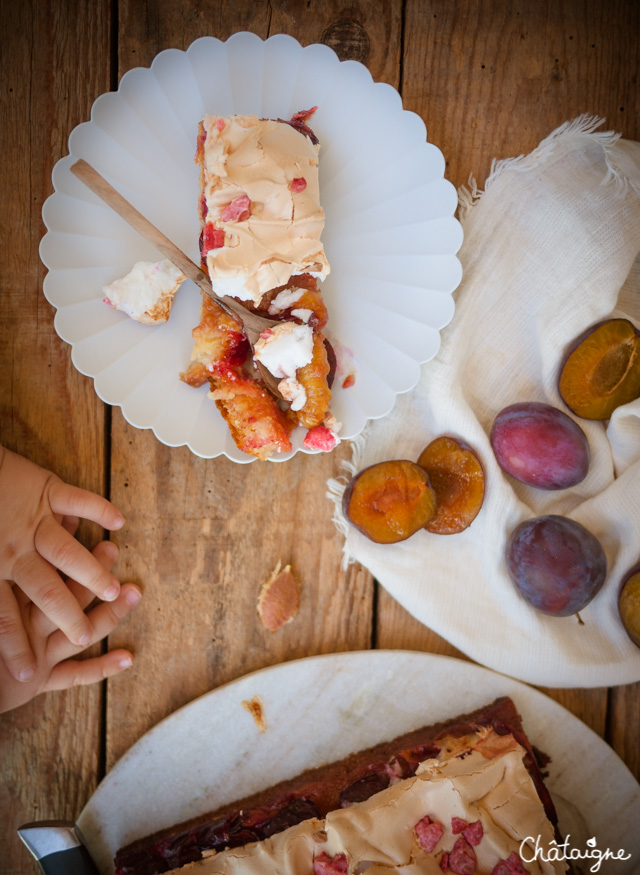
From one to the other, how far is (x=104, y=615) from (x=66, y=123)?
1.41m

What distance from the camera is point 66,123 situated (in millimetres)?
1759

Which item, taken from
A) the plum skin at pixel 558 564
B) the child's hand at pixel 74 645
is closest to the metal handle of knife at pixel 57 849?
the child's hand at pixel 74 645

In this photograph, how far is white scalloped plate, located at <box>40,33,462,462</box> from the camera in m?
1.62

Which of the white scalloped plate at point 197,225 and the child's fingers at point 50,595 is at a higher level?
the white scalloped plate at point 197,225

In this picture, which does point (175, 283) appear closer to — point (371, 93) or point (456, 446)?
point (371, 93)

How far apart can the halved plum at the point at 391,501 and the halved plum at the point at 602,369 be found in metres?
0.49

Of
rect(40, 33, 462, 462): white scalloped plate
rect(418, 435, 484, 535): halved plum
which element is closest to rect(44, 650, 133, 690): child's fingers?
rect(40, 33, 462, 462): white scalloped plate

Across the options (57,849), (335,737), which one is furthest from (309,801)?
(57,849)

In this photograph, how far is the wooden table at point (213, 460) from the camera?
5.81ft

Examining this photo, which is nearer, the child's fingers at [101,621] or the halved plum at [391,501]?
the halved plum at [391,501]

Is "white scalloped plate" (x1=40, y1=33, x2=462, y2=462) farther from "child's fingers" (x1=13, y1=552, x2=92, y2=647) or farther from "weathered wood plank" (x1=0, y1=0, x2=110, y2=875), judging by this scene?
"child's fingers" (x1=13, y1=552, x2=92, y2=647)

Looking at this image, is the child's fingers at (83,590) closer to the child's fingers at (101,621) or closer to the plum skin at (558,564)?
the child's fingers at (101,621)

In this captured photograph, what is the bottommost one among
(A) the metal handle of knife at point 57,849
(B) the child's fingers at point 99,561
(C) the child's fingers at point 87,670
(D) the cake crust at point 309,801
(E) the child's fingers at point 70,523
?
(A) the metal handle of knife at point 57,849

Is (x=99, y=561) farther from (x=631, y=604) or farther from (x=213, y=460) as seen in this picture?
(x=631, y=604)
